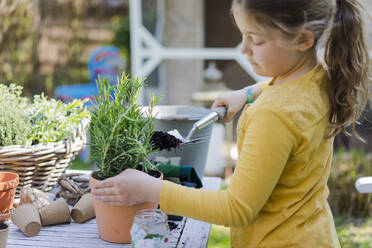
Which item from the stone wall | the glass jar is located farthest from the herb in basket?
the stone wall

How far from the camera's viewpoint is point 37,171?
133 centimetres

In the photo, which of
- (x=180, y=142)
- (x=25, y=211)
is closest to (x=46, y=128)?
(x=25, y=211)

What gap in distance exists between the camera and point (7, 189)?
114 cm

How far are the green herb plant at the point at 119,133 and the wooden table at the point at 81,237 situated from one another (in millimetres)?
178

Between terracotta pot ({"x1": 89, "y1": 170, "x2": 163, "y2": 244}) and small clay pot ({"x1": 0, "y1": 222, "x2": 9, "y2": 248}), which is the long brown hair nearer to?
terracotta pot ({"x1": 89, "y1": 170, "x2": 163, "y2": 244})

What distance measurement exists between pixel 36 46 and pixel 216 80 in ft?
9.34

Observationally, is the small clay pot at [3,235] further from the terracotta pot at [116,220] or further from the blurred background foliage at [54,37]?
the blurred background foliage at [54,37]

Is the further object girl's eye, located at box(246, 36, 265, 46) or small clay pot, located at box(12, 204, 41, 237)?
small clay pot, located at box(12, 204, 41, 237)

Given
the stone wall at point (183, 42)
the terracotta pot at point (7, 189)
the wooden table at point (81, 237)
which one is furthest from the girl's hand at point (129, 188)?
the stone wall at point (183, 42)

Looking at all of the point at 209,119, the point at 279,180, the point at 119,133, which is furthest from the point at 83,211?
the point at 279,180

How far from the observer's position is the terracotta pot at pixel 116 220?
3.34ft

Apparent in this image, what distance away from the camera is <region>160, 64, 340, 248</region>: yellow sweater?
0.87 m

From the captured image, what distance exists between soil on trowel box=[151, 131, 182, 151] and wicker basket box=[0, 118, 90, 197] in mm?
358

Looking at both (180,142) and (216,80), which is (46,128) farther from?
(216,80)
